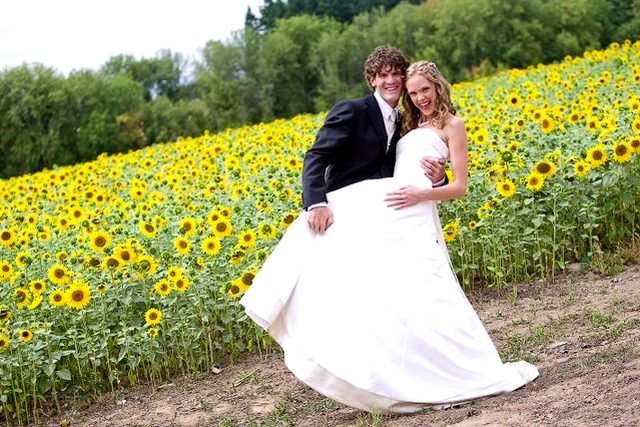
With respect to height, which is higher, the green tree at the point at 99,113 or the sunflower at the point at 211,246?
the green tree at the point at 99,113

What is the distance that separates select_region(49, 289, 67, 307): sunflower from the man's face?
7.27 ft

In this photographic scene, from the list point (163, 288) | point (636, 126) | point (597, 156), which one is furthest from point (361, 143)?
point (636, 126)

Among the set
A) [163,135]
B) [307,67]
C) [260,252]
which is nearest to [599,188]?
[260,252]

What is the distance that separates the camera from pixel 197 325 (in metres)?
6.23

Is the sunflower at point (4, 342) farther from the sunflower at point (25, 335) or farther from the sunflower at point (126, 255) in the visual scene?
the sunflower at point (126, 255)

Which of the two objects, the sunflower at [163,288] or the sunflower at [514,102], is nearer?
the sunflower at [163,288]

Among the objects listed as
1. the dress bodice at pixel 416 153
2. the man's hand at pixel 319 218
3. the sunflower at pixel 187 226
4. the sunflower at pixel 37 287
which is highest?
the dress bodice at pixel 416 153

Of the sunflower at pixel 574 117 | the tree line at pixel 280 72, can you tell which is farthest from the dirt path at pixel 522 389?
the tree line at pixel 280 72

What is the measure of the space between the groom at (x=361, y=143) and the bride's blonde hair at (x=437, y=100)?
5 centimetres

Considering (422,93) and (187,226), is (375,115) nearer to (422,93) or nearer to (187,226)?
(422,93)

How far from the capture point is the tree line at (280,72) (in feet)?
90.7

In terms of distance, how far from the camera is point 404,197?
4613 millimetres

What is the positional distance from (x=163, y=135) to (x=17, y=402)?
23.6m

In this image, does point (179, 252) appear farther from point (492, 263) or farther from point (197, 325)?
point (492, 263)
